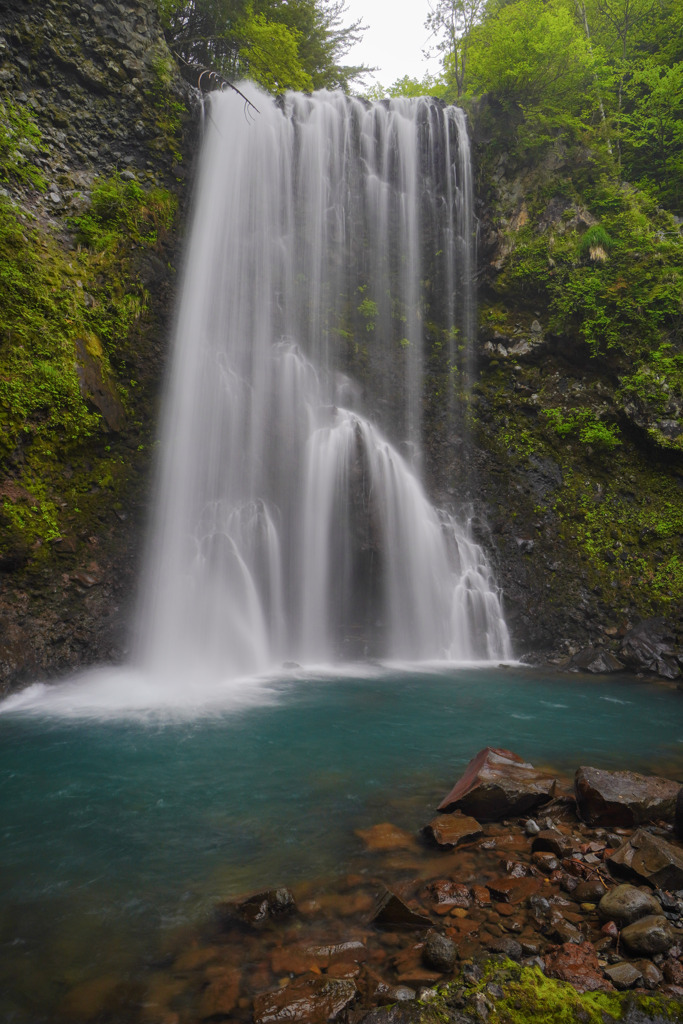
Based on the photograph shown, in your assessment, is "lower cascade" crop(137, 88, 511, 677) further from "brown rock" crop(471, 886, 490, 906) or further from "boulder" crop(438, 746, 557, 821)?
"brown rock" crop(471, 886, 490, 906)

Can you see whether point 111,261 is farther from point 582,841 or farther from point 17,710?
point 582,841

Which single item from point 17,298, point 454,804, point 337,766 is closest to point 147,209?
point 17,298

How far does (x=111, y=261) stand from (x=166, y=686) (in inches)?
364

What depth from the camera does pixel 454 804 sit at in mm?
4832

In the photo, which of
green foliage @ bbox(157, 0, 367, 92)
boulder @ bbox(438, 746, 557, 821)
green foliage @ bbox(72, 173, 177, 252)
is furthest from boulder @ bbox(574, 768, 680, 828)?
green foliage @ bbox(157, 0, 367, 92)

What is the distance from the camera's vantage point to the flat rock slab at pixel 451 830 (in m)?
4.28


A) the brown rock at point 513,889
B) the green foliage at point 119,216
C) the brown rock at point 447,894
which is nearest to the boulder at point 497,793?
the brown rock at point 513,889

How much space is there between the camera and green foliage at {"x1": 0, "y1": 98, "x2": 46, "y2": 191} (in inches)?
433

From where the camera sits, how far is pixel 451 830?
173 inches

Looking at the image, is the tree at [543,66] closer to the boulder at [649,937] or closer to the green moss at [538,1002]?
the boulder at [649,937]

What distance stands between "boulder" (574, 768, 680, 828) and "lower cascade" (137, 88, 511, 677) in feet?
24.8

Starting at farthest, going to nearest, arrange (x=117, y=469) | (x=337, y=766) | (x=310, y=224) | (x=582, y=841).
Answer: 1. (x=310, y=224)
2. (x=117, y=469)
3. (x=337, y=766)
4. (x=582, y=841)

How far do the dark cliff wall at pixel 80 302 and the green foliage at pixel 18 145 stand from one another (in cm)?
3

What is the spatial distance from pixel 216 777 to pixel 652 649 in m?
9.75
